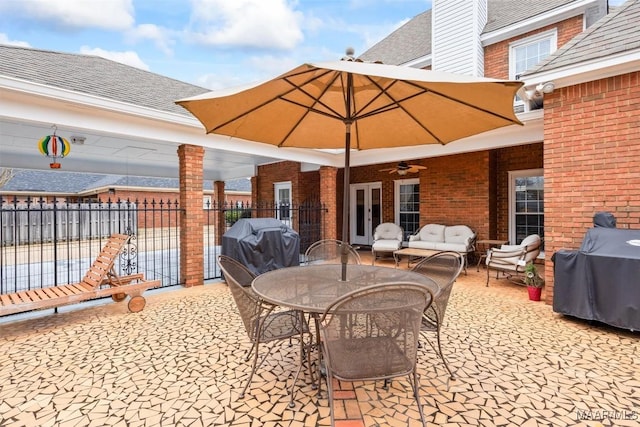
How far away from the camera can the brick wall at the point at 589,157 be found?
426 centimetres

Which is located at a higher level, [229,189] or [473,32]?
[473,32]

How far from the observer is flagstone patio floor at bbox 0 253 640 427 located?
7.64 feet

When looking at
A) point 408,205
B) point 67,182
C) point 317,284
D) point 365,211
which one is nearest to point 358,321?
point 317,284

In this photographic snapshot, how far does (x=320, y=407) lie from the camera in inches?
95.8

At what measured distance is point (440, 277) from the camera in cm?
335

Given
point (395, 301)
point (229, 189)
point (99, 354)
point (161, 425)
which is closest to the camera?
point (395, 301)

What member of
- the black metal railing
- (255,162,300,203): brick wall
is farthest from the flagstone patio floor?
(255,162,300,203): brick wall

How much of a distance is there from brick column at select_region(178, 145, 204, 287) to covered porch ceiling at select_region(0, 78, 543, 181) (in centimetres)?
33

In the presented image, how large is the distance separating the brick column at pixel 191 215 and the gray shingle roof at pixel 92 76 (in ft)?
2.80

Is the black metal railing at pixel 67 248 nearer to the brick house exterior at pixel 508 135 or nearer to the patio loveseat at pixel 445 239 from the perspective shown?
the brick house exterior at pixel 508 135

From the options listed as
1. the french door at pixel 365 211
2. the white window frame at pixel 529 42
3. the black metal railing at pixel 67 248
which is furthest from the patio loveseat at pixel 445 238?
the black metal railing at pixel 67 248

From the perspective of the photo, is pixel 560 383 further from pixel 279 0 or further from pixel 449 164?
pixel 279 0

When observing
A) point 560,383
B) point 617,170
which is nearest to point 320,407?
point 560,383

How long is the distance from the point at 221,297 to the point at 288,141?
3.11 metres
